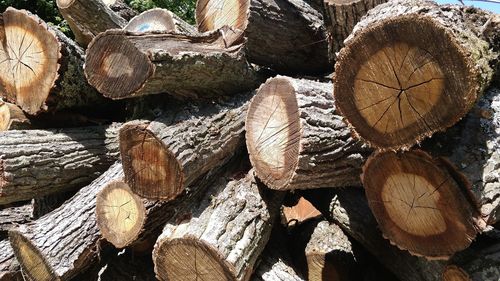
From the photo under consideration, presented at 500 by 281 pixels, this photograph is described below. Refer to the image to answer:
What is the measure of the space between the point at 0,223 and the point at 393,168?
2.55m

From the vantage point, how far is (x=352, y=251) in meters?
3.04

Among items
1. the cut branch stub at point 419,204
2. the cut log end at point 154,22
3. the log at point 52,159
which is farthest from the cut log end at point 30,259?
the cut branch stub at point 419,204

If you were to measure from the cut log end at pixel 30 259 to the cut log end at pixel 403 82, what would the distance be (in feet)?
5.47

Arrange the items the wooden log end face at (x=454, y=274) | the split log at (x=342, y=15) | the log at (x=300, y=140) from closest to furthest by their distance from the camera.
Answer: the wooden log end face at (x=454, y=274) → the log at (x=300, y=140) → the split log at (x=342, y=15)

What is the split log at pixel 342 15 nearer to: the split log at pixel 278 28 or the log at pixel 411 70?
the split log at pixel 278 28

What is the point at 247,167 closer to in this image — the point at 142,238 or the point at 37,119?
the point at 142,238

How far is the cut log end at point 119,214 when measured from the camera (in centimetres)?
272

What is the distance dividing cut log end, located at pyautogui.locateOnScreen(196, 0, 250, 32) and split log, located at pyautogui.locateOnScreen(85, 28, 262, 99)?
11.5 inches

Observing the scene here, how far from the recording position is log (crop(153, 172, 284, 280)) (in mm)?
2422

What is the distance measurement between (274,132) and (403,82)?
70 cm

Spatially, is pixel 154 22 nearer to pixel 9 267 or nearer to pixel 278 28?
pixel 278 28

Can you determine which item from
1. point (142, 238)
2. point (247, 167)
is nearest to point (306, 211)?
point (247, 167)

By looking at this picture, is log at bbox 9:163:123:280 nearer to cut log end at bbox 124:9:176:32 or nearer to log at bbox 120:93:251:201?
log at bbox 120:93:251:201

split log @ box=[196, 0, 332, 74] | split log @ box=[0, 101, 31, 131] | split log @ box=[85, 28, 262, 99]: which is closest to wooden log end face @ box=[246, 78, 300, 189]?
split log @ box=[85, 28, 262, 99]
